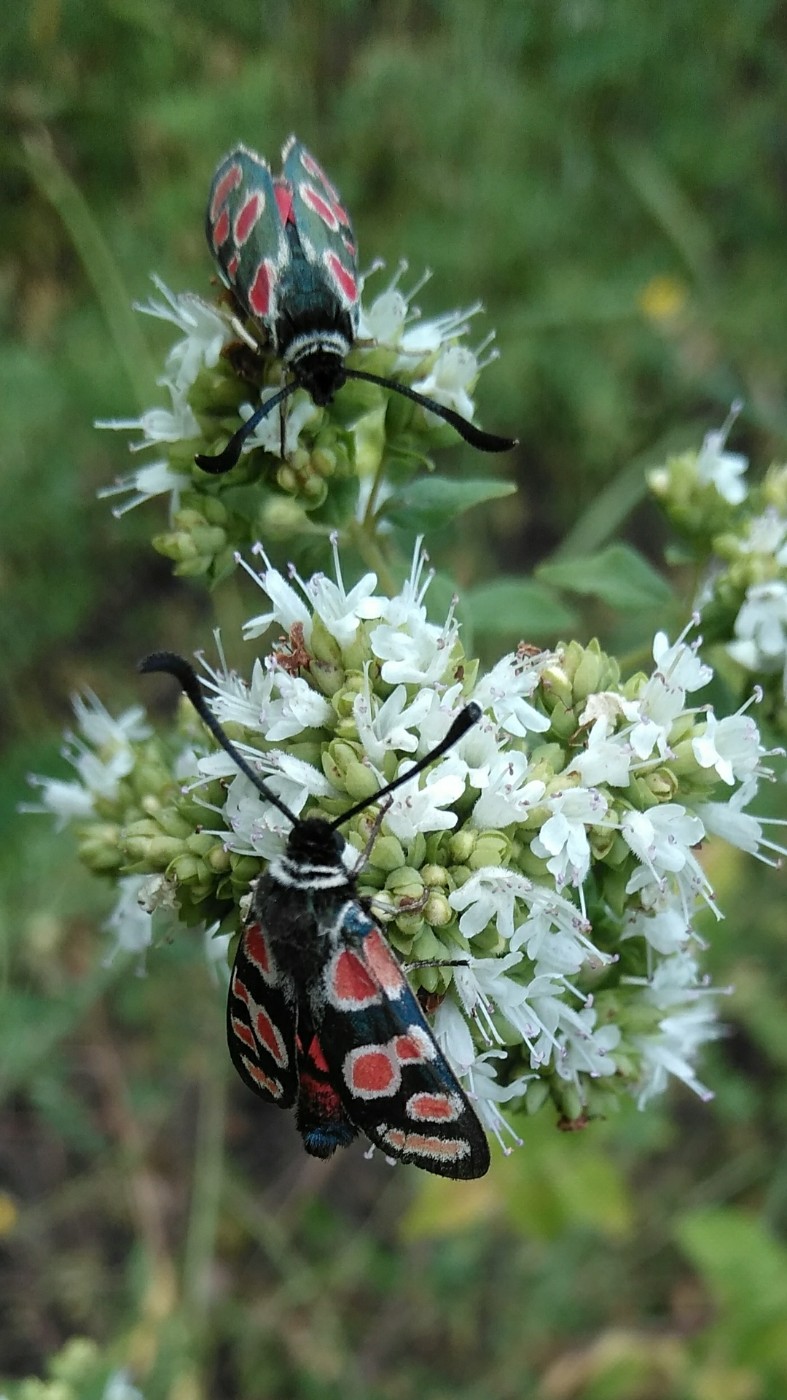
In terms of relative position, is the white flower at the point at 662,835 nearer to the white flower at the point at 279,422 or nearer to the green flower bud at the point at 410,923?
Answer: the green flower bud at the point at 410,923

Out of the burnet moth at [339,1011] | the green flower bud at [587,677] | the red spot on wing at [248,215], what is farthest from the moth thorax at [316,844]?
the red spot on wing at [248,215]

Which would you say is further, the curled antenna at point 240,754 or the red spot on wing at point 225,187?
the red spot on wing at point 225,187

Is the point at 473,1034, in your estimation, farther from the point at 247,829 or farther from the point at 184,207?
the point at 184,207

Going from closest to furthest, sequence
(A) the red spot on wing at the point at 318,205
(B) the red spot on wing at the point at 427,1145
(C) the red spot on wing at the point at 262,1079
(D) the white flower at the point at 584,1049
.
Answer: (B) the red spot on wing at the point at 427,1145 → (C) the red spot on wing at the point at 262,1079 → (D) the white flower at the point at 584,1049 → (A) the red spot on wing at the point at 318,205

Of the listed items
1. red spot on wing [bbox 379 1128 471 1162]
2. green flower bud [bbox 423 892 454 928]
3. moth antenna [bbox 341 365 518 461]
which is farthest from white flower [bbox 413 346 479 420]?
red spot on wing [bbox 379 1128 471 1162]

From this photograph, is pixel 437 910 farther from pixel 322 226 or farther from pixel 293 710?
pixel 322 226

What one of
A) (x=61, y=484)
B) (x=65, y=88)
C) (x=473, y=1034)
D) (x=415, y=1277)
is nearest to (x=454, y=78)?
(x=65, y=88)

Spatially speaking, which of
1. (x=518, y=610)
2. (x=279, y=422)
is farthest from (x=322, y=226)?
(x=518, y=610)
